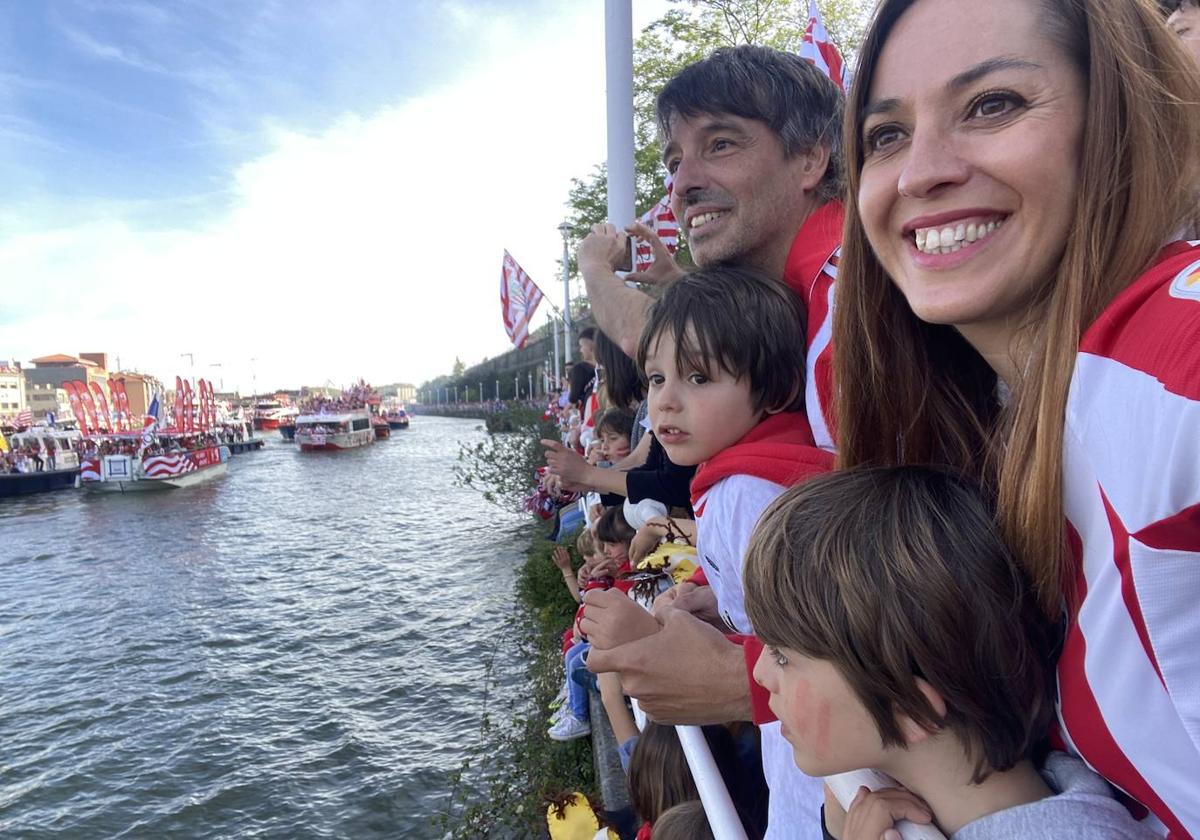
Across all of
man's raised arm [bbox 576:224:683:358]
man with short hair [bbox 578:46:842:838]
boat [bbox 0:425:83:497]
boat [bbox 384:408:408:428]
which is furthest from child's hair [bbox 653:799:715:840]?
boat [bbox 384:408:408:428]

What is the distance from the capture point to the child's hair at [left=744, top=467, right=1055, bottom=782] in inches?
41.2

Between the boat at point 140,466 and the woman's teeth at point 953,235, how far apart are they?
4108cm

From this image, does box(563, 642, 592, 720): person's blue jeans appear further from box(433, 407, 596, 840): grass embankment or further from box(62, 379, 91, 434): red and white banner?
box(62, 379, 91, 434): red and white banner

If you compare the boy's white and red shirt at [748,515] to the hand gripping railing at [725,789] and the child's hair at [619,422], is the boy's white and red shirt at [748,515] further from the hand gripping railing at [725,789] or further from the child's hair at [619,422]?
the child's hair at [619,422]

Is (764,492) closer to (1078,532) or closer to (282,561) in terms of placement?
(1078,532)

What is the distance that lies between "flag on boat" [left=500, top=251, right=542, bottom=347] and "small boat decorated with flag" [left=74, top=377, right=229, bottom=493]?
90.2 feet

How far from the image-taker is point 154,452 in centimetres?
3816

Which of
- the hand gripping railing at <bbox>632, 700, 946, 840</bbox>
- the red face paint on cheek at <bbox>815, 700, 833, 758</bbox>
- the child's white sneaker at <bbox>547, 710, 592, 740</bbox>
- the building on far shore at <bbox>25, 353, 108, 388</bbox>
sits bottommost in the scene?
the child's white sneaker at <bbox>547, 710, 592, 740</bbox>


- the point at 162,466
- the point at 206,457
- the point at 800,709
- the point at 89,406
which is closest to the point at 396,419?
the point at 89,406

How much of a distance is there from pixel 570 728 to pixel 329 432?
5625cm

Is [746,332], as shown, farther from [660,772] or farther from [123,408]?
[123,408]

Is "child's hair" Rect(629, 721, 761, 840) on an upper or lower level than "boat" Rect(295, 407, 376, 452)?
upper

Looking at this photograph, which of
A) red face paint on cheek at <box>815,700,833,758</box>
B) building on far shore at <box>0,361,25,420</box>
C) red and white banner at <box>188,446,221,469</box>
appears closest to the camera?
red face paint on cheek at <box>815,700,833,758</box>

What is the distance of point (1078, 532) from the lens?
0.92 meters
